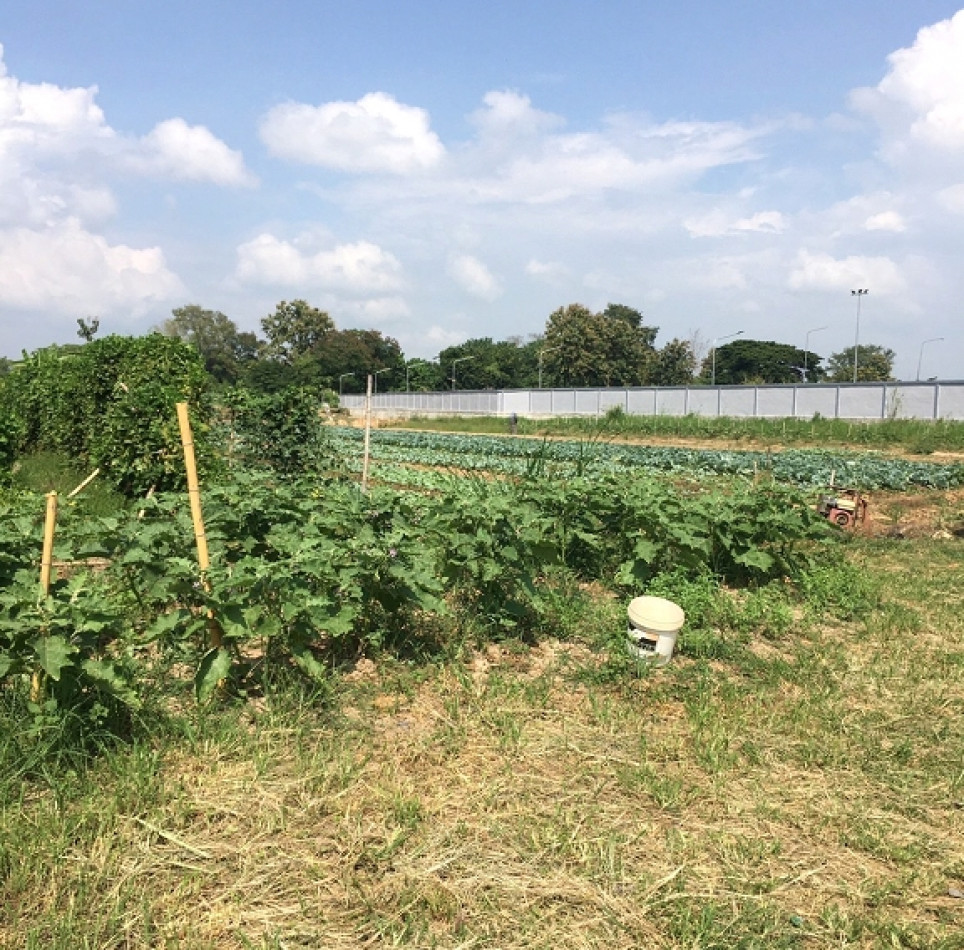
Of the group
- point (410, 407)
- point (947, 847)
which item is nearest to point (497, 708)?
point (947, 847)

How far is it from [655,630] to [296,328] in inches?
3750

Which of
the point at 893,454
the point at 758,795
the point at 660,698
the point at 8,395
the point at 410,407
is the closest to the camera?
the point at 758,795

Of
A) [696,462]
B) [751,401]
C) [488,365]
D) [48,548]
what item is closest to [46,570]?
[48,548]

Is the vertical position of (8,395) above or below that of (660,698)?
above

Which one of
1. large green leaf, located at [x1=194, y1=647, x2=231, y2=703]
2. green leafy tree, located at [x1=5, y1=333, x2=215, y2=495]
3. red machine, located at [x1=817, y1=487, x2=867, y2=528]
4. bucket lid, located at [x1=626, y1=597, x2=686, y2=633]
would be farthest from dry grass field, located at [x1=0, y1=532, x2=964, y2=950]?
green leafy tree, located at [x1=5, y1=333, x2=215, y2=495]

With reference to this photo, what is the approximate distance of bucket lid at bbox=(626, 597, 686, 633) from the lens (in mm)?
4444

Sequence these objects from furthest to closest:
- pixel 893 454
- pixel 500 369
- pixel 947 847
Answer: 1. pixel 500 369
2. pixel 893 454
3. pixel 947 847

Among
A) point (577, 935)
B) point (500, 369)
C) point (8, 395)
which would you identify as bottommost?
point (577, 935)

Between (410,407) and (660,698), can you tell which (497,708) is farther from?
(410,407)

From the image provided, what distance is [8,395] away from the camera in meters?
17.3

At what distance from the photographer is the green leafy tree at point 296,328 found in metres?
94.2

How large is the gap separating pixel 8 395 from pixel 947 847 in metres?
19.4

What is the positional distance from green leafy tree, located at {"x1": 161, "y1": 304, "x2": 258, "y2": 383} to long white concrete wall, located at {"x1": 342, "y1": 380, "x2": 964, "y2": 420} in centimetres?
5912

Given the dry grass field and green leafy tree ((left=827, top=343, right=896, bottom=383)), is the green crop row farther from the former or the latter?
green leafy tree ((left=827, top=343, right=896, bottom=383))
